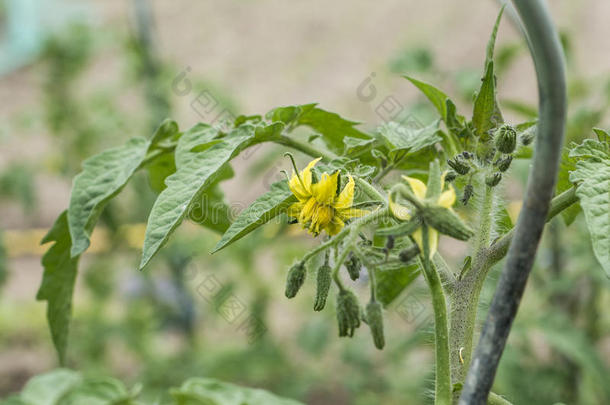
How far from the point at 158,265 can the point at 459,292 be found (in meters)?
2.19

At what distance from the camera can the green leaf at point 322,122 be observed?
0.85m

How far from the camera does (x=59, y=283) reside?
33.8 inches

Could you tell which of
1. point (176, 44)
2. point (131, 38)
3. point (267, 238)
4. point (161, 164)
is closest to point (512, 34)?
point (176, 44)

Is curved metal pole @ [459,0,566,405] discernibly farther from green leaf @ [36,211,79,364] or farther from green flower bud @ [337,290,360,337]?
green leaf @ [36,211,79,364]

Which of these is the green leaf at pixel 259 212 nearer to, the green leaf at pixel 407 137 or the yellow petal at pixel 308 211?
the yellow petal at pixel 308 211

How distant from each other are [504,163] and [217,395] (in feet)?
1.51

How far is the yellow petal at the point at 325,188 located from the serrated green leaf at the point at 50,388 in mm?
503

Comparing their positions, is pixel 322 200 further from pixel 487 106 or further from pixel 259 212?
pixel 487 106

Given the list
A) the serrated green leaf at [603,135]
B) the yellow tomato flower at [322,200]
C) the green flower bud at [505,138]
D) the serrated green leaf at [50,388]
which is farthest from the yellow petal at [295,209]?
the serrated green leaf at [50,388]

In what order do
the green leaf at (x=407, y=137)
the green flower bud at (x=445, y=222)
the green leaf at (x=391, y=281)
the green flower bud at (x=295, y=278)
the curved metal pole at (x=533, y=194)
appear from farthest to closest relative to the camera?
the green leaf at (x=391, y=281) → the green leaf at (x=407, y=137) → the green flower bud at (x=295, y=278) → the green flower bud at (x=445, y=222) → the curved metal pole at (x=533, y=194)

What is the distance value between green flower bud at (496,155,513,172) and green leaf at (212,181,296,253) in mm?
225

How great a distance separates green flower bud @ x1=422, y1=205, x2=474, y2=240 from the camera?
56cm

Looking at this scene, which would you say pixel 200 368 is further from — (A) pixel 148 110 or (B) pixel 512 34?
(B) pixel 512 34

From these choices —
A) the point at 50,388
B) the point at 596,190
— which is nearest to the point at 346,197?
the point at 596,190
